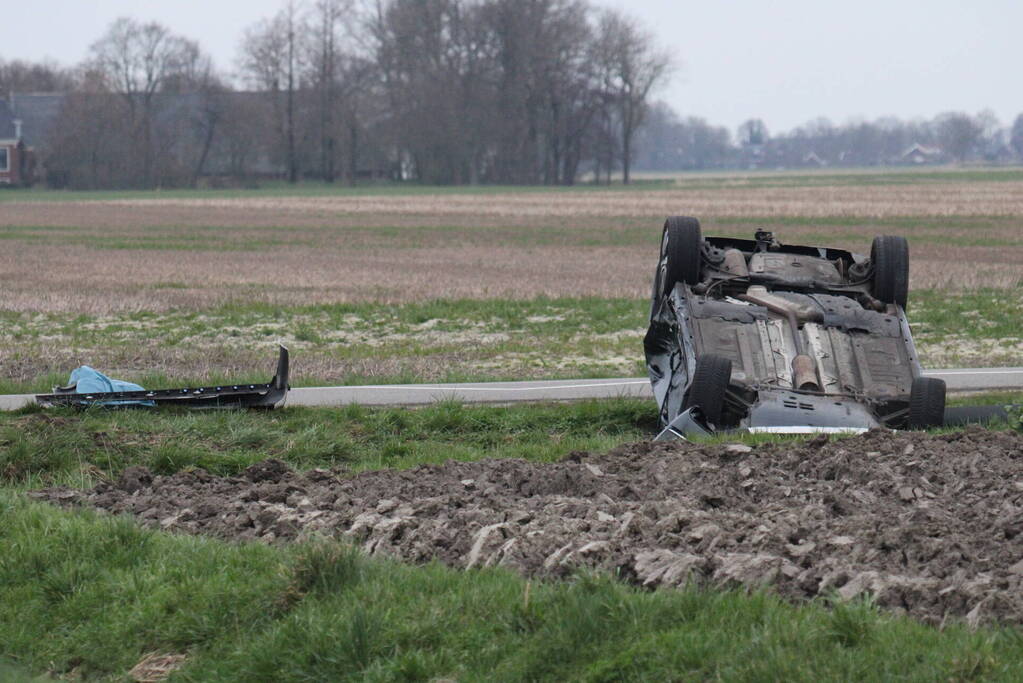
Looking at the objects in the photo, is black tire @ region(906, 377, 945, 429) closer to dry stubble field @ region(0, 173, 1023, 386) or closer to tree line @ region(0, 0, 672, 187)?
dry stubble field @ region(0, 173, 1023, 386)

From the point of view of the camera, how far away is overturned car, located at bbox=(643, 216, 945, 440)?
10.1m

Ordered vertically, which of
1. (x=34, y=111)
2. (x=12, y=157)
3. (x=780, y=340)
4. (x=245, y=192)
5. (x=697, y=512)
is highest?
(x=34, y=111)

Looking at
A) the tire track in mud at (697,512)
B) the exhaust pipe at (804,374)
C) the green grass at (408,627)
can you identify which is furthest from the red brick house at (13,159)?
the green grass at (408,627)

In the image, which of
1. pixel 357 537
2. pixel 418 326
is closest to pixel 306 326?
pixel 418 326

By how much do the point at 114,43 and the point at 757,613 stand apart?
412 feet

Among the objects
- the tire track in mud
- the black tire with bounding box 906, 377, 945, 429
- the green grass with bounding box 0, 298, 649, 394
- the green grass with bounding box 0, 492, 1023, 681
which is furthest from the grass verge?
the green grass with bounding box 0, 492, 1023, 681

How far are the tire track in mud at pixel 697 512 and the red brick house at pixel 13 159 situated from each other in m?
110

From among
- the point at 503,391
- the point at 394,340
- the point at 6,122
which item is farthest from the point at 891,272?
the point at 6,122

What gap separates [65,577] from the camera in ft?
21.1

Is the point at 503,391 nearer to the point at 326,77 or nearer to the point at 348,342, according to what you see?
the point at 348,342

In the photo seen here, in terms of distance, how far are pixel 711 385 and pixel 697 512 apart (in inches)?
139

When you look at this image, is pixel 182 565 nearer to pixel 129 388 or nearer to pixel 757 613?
pixel 757 613

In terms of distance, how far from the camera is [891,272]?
38.7 ft

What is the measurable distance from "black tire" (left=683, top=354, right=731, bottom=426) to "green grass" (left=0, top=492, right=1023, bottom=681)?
441cm
